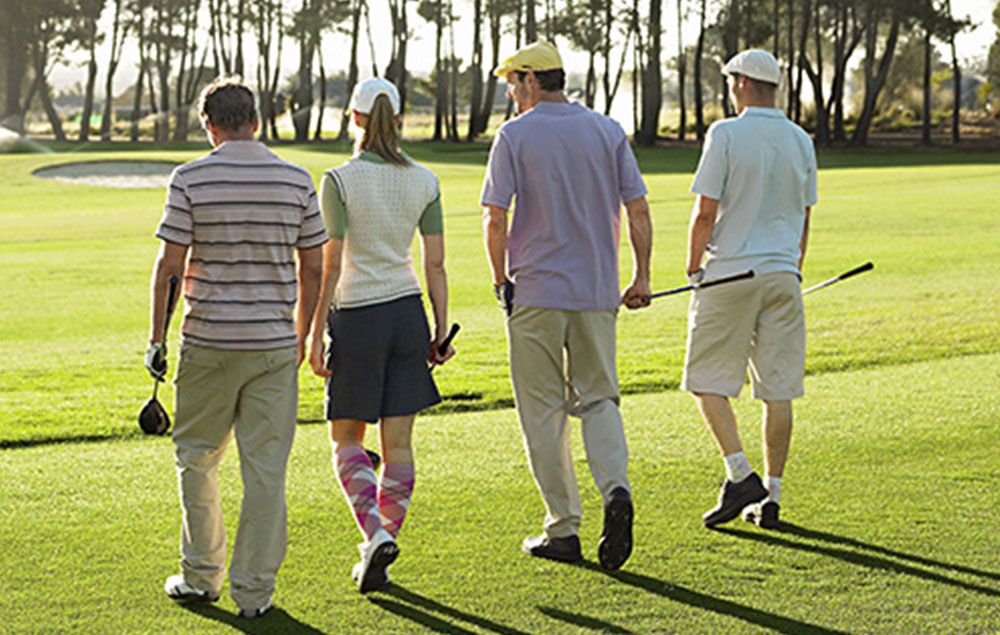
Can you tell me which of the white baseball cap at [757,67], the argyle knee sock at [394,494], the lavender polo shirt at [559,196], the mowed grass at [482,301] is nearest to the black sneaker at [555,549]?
the argyle knee sock at [394,494]

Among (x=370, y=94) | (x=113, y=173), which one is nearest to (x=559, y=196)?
(x=370, y=94)

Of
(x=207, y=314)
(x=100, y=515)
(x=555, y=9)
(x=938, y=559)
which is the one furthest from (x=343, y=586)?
(x=555, y=9)

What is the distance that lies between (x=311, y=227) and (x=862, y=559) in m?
2.66

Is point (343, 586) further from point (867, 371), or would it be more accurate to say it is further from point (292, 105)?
point (292, 105)

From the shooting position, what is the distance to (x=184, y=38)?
315 feet

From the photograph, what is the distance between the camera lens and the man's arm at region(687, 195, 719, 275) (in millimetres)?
7312

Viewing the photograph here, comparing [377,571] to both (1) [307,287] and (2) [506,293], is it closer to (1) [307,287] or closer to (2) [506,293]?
(1) [307,287]

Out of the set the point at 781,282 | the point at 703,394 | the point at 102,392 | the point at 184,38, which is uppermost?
the point at 184,38

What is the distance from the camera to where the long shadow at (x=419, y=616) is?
5682 millimetres

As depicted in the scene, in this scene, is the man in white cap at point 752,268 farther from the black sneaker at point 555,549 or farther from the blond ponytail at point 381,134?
the blond ponytail at point 381,134

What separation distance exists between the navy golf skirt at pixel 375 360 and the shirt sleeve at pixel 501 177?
0.59m

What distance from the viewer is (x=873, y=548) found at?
6.79 m

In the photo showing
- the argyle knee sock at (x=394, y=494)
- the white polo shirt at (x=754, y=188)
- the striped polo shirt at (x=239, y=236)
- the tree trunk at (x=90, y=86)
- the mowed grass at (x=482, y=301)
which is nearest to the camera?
the striped polo shirt at (x=239, y=236)

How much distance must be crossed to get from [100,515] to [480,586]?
2187mm
